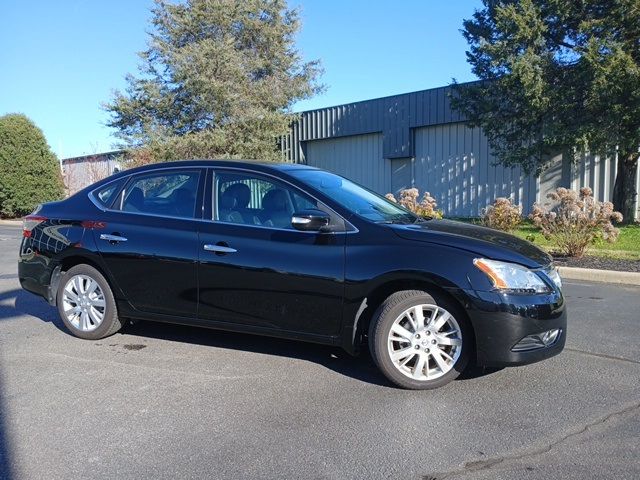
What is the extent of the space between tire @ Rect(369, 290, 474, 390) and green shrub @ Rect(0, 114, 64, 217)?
2711cm

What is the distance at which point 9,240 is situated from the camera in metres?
17.5

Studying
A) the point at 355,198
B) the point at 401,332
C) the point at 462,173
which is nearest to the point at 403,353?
the point at 401,332

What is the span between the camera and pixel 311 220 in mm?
4398

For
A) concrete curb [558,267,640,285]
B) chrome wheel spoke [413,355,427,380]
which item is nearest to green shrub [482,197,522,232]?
concrete curb [558,267,640,285]

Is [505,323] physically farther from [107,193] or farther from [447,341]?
[107,193]

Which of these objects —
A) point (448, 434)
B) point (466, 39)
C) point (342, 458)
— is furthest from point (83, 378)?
point (466, 39)

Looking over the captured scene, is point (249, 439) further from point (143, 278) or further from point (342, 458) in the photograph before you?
point (143, 278)

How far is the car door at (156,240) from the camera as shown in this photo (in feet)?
16.4

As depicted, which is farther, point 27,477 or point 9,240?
point 9,240

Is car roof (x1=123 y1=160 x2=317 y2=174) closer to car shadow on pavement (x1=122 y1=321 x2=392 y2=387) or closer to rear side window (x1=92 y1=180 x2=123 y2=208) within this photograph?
rear side window (x1=92 y1=180 x2=123 y2=208)

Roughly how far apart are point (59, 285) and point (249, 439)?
3.21 meters

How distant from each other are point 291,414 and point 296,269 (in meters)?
1.13

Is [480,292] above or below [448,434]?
above

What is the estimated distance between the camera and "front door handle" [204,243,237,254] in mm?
4773
